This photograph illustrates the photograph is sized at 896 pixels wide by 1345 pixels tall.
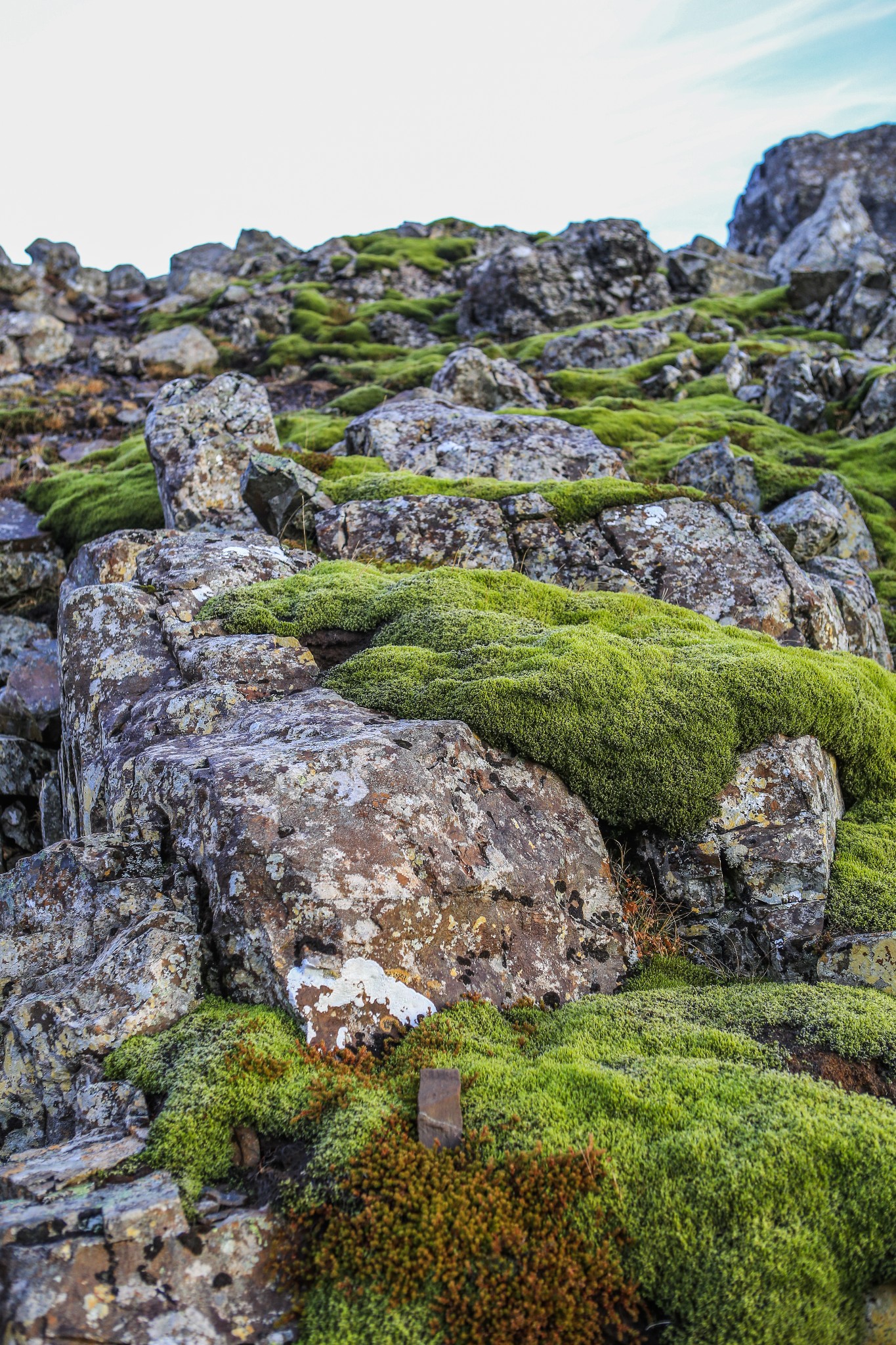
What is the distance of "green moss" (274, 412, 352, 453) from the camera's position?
26.4 metres

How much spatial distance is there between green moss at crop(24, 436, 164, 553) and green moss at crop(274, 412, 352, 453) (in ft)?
15.6

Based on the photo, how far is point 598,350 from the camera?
1727 inches

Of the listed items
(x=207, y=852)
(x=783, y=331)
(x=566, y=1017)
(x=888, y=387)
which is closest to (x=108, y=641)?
(x=207, y=852)

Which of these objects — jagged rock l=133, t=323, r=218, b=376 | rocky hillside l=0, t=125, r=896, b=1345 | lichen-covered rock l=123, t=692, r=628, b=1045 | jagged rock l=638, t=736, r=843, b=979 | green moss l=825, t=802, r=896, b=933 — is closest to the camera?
rocky hillside l=0, t=125, r=896, b=1345

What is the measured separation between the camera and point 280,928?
21.4 ft

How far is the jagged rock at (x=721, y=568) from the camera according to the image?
14.8 meters

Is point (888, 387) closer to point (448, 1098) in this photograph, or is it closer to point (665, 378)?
point (665, 378)

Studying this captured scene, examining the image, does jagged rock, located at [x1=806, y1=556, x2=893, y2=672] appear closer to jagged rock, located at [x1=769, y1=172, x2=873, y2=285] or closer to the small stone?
the small stone

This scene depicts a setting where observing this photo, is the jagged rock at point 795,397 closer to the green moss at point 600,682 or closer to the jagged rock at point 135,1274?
the green moss at point 600,682

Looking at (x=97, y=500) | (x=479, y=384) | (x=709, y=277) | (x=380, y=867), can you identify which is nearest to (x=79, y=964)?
(x=380, y=867)

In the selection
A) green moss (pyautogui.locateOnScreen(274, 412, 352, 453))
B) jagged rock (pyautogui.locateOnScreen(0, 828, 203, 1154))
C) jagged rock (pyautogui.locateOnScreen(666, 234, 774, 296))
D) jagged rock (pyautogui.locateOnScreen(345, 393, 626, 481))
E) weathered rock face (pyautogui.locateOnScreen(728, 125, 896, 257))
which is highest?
weathered rock face (pyautogui.locateOnScreen(728, 125, 896, 257))

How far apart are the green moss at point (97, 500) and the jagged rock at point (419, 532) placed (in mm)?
6664

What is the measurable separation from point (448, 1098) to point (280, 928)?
1.97 meters

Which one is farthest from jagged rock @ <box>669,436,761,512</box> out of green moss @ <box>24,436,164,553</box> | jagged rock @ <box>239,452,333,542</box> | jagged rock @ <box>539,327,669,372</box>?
jagged rock @ <box>539,327,669,372</box>
